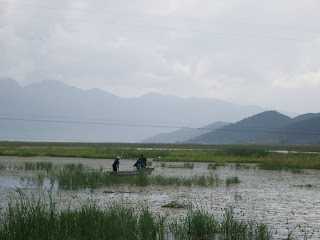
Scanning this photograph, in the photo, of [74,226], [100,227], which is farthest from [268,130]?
[100,227]

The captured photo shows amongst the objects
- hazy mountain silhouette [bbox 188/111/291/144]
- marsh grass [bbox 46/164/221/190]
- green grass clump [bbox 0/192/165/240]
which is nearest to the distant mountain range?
hazy mountain silhouette [bbox 188/111/291/144]

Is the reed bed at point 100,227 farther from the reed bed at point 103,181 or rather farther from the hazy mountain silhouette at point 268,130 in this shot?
the hazy mountain silhouette at point 268,130

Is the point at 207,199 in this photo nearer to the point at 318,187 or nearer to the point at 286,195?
the point at 286,195

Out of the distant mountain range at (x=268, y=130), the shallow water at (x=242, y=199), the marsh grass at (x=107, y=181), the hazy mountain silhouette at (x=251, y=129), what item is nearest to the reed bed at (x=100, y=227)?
the shallow water at (x=242, y=199)

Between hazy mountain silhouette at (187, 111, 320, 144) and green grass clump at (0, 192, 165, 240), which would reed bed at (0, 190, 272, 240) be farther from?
hazy mountain silhouette at (187, 111, 320, 144)

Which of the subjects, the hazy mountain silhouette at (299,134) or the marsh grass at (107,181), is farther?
the hazy mountain silhouette at (299,134)

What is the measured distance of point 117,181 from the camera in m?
19.3

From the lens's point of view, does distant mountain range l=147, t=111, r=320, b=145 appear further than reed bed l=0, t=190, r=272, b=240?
Yes

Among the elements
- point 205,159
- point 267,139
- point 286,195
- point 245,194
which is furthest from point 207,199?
point 267,139

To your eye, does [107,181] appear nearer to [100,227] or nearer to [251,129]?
[100,227]

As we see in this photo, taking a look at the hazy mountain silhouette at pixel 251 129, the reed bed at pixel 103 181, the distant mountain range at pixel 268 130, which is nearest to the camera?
the reed bed at pixel 103 181

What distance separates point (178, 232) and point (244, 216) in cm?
368

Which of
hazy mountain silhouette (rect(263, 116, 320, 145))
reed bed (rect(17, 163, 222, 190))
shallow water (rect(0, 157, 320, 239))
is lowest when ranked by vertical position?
shallow water (rect(0, 157, 320, 239))

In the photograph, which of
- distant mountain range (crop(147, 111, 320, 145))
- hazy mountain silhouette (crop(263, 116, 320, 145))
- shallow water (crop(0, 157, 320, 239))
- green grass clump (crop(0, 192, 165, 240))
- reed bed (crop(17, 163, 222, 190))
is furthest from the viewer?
distant mountain range (crop(147, 111, 320, 145))
